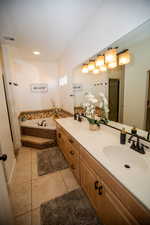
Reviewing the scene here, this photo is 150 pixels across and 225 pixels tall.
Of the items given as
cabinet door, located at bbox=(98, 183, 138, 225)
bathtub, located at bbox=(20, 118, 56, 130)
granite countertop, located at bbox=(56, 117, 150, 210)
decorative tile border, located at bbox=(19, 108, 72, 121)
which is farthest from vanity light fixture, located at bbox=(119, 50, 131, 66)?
decorative tile border, located at bbox=(19, 108, 72, 121)

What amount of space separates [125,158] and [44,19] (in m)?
2.39

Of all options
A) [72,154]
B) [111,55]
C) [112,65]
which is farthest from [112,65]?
[72,154]

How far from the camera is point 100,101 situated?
5.85ft

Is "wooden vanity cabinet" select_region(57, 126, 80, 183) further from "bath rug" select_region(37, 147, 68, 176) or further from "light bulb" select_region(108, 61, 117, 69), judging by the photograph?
"light bulb" select_region(108, 61, 117, 69)

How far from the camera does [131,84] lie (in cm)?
127

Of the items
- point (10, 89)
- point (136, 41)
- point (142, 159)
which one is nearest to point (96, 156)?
point (142, 159)

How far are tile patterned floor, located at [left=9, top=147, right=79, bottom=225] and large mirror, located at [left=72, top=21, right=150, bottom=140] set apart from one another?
50.2 inches

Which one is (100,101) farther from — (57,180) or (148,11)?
(57,180)

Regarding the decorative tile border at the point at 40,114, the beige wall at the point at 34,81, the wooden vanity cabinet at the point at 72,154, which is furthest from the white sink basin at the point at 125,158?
the beige wall at the point at 34,81

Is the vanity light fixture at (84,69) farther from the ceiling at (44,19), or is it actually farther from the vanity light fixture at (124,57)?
the vanity light fixture at (124,57)

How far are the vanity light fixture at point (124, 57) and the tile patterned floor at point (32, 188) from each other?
196 centimetres

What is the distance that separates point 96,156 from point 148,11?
1.41 m

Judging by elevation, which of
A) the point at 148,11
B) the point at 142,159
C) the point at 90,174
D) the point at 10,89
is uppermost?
the point at 148,11

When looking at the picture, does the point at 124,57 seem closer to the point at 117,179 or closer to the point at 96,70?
the point at 96,70
